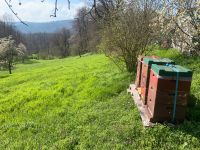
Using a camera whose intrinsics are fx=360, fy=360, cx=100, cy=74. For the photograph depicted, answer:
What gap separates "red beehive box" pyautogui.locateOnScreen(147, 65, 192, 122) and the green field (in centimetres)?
28

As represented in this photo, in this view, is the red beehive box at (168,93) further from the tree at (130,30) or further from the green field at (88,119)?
the tree at (130,30)

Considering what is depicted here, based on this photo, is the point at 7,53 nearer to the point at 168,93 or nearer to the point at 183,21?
the point at 183,21

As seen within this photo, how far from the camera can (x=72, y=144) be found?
951 centimetres

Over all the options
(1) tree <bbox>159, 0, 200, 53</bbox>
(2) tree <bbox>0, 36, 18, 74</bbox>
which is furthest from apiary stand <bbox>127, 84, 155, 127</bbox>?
(2) tree <bbox>0, 36, 18, 74</bbox>

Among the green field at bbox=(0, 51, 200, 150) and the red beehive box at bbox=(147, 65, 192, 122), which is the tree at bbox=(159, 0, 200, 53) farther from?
the red beehive box at bbox=(147, 65, 192, 122)

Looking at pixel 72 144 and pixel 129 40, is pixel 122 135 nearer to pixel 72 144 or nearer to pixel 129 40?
pixel 72 144

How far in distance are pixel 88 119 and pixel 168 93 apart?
3282 millimetres

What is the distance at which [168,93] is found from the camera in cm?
874

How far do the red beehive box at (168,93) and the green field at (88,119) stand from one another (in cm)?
28

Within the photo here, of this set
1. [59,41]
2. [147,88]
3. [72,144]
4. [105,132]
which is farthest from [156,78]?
[59,41]

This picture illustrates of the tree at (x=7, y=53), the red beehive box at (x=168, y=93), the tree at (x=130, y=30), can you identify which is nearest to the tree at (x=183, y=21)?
the tree at (x=130, y=30)

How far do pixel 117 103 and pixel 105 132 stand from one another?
2612mm

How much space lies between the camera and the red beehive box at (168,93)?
340 inches

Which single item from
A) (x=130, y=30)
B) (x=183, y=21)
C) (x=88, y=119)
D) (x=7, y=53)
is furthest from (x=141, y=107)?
(x=7, y=53)
